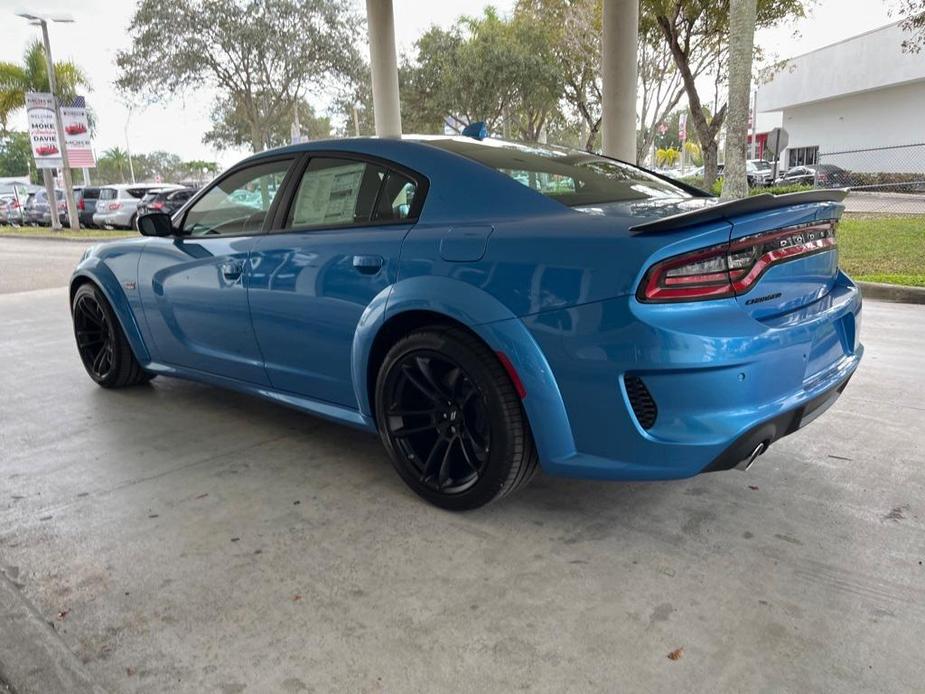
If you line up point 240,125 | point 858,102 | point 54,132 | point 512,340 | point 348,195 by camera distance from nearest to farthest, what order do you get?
1. point 512,340
2. point 348,195
3. point 54,132
4. point 858,102
5. point 240,125

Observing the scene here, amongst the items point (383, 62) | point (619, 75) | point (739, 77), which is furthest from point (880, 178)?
point (383, 62)

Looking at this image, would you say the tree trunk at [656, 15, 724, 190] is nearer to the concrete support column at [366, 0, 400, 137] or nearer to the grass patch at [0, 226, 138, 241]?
the concrete support column at [366, 0, 400, 137]

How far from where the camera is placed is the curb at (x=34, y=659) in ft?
6.58

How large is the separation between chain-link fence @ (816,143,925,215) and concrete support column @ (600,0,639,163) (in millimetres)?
8385

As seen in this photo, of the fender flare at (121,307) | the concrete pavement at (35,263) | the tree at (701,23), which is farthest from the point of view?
the tree at (701,23)

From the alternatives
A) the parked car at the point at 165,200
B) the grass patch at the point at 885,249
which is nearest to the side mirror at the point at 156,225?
the grass patch at the point at 885,249

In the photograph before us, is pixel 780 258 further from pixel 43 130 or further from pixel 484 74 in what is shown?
pixel 43 130

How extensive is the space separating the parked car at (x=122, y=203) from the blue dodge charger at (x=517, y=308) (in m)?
21.1

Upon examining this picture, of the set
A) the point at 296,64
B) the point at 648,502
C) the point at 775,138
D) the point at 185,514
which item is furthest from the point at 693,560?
the point at 296,64

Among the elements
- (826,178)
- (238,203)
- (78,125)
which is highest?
(78,125)

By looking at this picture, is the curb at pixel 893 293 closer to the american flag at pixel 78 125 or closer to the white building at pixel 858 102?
the white building at pixel 858 102

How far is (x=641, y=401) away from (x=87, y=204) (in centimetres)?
2831

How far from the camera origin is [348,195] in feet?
10.7

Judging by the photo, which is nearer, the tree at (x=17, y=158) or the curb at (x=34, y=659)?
the curb at (x=34, y=659)
